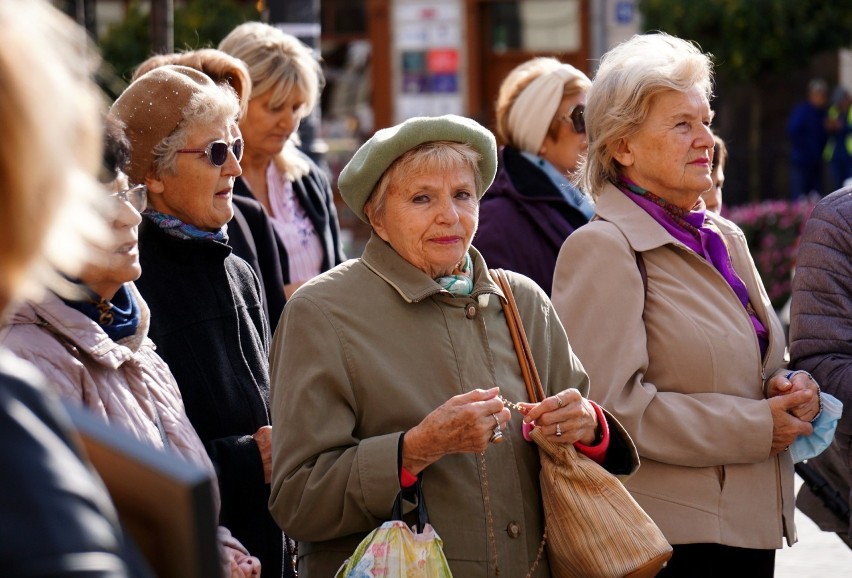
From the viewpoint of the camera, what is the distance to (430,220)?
128 inches

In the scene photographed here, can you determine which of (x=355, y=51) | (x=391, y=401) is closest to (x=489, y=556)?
(x=391, y=401)

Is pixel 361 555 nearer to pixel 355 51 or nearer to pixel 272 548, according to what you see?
pixel 272 548

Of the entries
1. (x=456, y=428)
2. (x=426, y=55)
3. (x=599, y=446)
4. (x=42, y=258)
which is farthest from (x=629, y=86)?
(x=426, y=55)

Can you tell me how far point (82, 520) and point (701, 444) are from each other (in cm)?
274

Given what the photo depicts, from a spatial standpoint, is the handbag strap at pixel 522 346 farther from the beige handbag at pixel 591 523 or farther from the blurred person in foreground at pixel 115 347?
the blurred person in foreground at pixel 115 347

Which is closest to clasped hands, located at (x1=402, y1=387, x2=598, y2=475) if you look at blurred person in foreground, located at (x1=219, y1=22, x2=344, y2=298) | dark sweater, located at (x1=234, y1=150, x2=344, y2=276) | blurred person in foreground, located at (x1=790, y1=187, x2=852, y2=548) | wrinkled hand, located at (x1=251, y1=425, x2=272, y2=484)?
wrinkled hand, located at (x1=251, y1=425, x2=272, y2=484)

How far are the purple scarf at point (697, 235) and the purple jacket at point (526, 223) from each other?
0.82 m

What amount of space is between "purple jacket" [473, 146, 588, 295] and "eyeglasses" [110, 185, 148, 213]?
6.11 feet

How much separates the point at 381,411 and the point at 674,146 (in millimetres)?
1414

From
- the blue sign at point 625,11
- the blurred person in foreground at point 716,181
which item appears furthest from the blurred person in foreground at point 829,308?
the blue sign at point 625,11

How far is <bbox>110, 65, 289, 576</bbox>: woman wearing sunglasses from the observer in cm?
346

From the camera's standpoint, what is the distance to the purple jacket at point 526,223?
479 centimetres

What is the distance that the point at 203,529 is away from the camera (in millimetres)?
1333

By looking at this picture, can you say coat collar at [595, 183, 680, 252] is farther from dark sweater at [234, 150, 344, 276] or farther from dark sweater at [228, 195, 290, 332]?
dark sweater at [234, 150, 344, 276]
